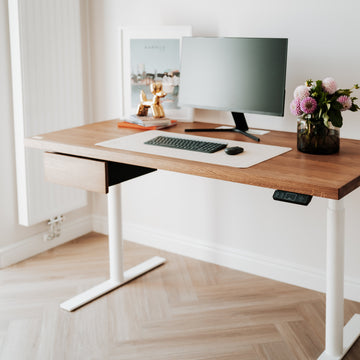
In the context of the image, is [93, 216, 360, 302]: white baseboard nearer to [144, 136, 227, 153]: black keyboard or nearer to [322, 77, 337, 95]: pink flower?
[144, 136, 227, 153]: black keyboard

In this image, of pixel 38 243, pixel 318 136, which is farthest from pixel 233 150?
pixel 38 243

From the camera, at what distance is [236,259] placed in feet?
9.52

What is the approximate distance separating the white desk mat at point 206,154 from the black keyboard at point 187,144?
0.8 inches

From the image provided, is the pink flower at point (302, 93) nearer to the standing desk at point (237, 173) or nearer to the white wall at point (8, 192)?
the standing desk at point (237, 173)

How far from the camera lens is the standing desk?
5.94 ft

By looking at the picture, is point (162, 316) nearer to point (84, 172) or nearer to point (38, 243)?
point (84, 172)

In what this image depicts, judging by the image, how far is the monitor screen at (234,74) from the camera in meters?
2.32

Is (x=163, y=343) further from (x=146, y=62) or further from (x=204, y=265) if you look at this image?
(x=146, y=62)

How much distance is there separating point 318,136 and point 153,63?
104cm

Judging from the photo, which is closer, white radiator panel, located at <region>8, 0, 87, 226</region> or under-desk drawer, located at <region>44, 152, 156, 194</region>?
under-desk drawer, located at <region>44, 152, 156, 194</region>

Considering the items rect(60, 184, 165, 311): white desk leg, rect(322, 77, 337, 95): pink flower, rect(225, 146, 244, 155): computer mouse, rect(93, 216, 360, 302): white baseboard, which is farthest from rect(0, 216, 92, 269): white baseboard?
rect(322, 77, 337, 95): pink flower

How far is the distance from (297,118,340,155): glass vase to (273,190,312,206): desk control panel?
35 cm

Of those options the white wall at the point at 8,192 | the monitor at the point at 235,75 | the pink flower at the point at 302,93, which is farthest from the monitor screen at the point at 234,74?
the white wall at the point at 8,192

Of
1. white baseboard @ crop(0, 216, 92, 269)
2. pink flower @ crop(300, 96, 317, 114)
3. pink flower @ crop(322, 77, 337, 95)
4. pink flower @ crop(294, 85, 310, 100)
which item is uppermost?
pink flower @ crop(322, 77, 337, 95)
